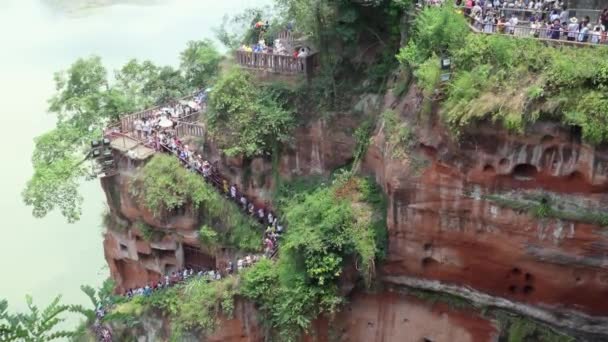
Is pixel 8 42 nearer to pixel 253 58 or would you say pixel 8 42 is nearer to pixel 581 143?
pixel 253 58

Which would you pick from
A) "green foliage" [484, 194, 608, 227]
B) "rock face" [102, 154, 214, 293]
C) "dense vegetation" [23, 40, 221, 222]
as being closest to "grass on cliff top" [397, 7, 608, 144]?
"green foliage" [484, 194, 608, 227]

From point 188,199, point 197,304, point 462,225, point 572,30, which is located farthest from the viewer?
point 188,199

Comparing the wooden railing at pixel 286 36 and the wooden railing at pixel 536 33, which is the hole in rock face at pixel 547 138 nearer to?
the wooden railing at pixel 536 33

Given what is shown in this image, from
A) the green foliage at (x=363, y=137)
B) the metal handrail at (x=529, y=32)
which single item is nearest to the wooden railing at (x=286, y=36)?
the green foliage at (x=363, y=137)

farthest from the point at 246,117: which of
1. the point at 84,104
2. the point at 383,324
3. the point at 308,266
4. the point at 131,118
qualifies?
the point at 84,104

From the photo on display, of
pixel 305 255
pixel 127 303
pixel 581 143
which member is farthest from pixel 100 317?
pixel 581 143

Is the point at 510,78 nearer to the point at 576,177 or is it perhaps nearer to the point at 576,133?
the point at 576,133
